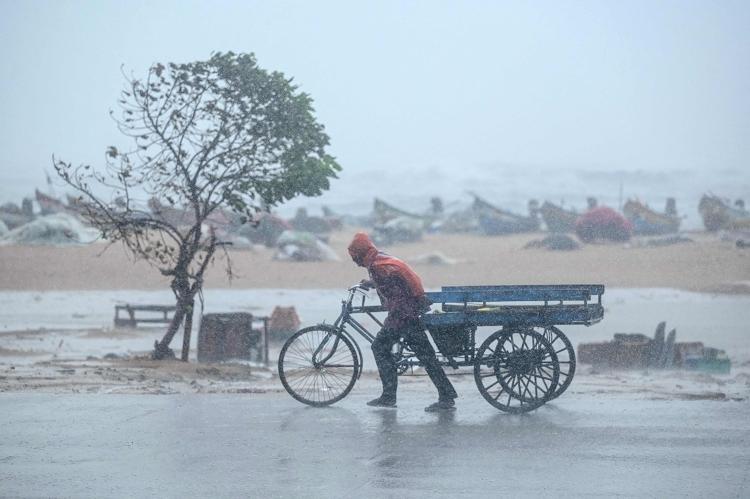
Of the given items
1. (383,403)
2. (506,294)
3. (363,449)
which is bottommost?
(363,449)

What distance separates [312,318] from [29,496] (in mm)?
21906

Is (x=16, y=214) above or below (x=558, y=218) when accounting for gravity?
below

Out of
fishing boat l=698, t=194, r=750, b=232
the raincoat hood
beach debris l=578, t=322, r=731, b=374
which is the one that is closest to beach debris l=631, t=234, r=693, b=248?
fishing boat l=698, t=194, r=750, b=232

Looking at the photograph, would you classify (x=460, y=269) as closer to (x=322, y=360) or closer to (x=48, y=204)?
(x=48, y=204)

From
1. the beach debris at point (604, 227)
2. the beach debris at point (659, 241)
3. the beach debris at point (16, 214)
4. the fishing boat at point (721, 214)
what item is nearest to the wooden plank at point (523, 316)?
the beach debris at point (659, 241)

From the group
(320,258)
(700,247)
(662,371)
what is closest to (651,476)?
(662,371)

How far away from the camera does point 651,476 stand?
23.6ft

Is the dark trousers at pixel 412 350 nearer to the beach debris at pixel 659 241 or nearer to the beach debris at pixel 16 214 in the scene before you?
the beach debris at pixel 659 241

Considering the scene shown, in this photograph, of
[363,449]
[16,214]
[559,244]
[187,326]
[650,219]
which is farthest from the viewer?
[650,219]

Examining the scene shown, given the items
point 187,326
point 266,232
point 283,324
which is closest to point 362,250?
point 187,326

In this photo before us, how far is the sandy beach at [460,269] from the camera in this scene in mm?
38719

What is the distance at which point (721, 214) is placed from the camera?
61.4 m

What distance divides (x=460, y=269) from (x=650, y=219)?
25.9 m

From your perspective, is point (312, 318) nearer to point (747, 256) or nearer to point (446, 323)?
point (446, 323)
